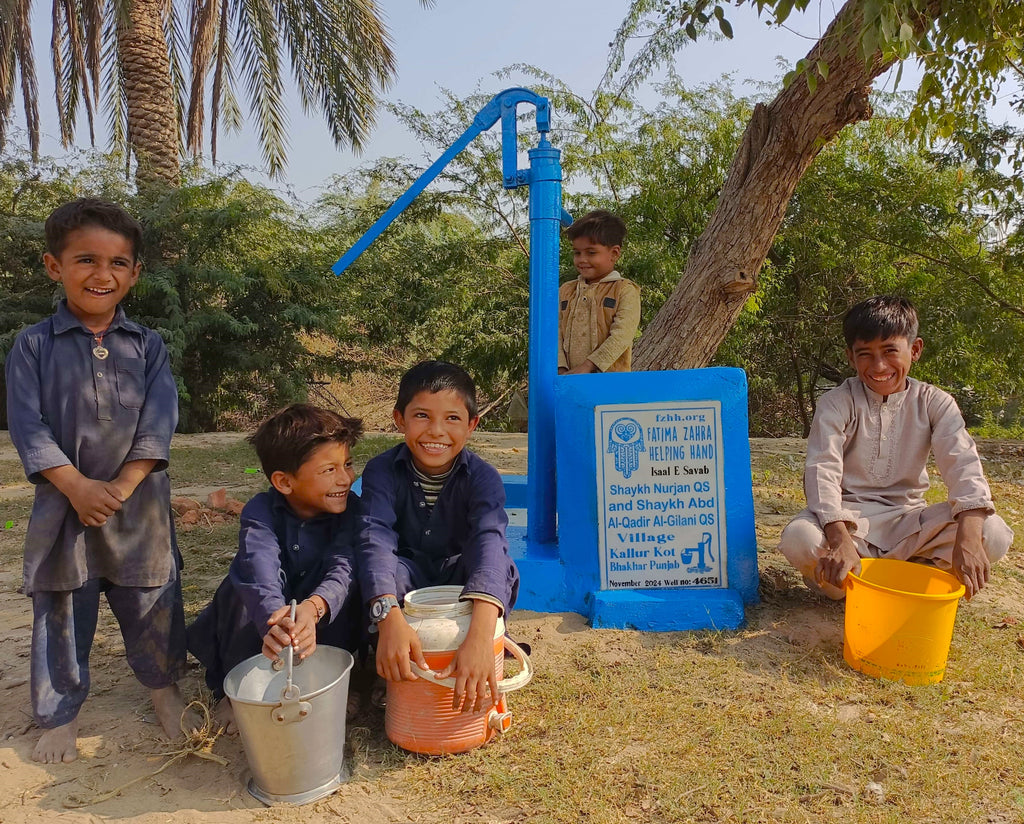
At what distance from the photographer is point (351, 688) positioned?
239 cm

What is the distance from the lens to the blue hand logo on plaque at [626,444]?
307cm

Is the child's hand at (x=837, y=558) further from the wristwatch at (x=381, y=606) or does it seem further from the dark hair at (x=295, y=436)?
the dark hair at (x=295, y=436)

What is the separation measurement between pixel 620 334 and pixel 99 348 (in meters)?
2.19

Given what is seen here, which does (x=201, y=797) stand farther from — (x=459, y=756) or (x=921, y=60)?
(x=921, y=60)

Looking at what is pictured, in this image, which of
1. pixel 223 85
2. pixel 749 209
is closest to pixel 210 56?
pixel 223 85

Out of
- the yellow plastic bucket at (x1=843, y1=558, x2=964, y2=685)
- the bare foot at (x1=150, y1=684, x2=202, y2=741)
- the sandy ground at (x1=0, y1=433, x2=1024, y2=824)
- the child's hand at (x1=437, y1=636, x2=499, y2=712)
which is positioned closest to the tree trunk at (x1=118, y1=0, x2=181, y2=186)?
the sandy ground at (x1=0, y1=433, x2=1024, y2=824)

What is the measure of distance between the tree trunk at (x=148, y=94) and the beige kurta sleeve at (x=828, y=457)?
27.7 feet

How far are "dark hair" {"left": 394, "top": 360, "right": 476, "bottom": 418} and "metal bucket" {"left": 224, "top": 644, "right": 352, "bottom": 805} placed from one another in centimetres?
78

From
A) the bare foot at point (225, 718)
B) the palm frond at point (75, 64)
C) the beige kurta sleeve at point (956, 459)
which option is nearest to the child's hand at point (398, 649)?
the bare foot at point (225, 718)

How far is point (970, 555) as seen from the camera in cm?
262

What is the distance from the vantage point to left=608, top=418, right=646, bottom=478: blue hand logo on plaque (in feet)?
10.1

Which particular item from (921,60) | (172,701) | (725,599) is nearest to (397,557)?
(172,701)

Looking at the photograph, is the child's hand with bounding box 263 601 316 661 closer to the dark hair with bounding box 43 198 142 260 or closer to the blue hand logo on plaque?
the dark hair with bounding box 43 198 142 260

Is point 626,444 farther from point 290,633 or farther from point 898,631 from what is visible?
point 290,633
